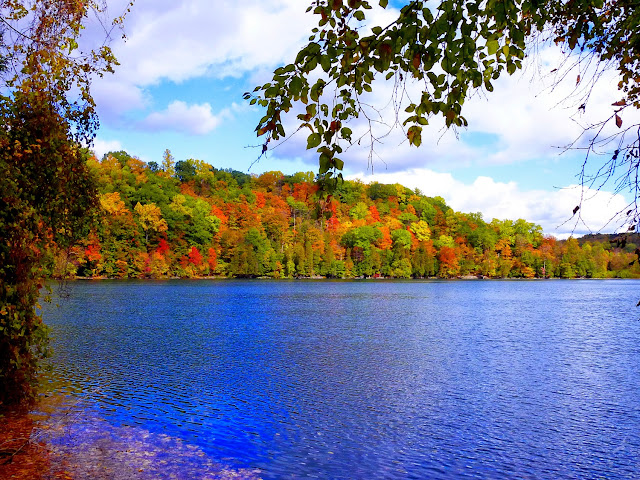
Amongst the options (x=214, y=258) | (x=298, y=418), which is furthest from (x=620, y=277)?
(x=298, y=418)

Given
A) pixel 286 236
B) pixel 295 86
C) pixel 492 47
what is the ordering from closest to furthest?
pixel 295 86, pixel 492 47, pixel 286 236

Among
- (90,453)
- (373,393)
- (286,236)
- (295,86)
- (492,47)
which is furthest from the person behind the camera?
(286,236)

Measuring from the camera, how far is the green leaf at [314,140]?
2850mm

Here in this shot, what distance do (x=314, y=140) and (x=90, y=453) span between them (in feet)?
21.3

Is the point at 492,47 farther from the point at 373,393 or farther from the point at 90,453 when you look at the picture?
the point at 373,393

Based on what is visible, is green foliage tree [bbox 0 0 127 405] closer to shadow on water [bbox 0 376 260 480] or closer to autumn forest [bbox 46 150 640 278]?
shadow on water [bbox 0 376 260 480]

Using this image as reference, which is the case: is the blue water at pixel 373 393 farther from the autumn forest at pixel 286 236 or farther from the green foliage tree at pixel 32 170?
the autumn forest at pixel 286 236

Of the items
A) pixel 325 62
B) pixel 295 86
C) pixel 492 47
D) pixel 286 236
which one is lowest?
pixel 295 86

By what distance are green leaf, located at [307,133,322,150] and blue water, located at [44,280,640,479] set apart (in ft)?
18.6

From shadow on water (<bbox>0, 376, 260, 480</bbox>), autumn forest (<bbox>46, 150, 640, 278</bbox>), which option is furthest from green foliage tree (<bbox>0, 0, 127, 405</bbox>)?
autumn forest (<bbox>46, 150, 640, 278</bbox>)

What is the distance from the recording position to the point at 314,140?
2863 mm

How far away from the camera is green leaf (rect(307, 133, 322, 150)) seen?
285 cm

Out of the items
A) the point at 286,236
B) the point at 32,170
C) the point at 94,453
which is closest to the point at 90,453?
the point at 94,453

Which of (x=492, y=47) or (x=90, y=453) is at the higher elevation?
(x=492, y=47)
